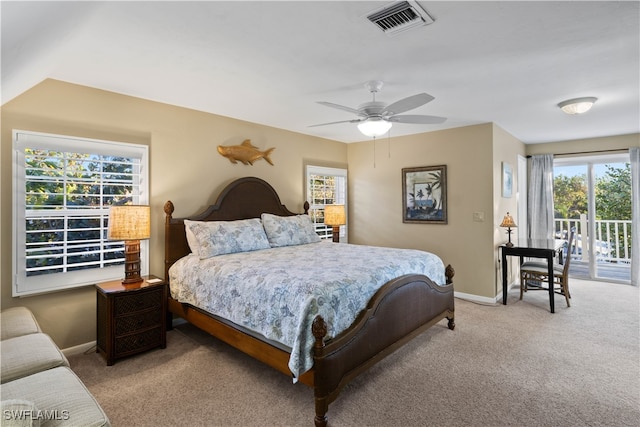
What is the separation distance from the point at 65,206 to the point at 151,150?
977 mm

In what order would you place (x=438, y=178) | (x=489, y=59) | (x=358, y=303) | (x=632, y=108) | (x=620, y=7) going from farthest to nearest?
(x=438, y=178)
(x=632, y=108)
(x=489, y=59)
(x=358, y=303)
(x=620, y=7)

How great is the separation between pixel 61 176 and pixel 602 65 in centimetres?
474

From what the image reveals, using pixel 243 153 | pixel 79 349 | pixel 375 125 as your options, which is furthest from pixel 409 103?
pixel 79 349

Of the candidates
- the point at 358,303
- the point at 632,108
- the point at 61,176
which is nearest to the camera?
the point at 358,303

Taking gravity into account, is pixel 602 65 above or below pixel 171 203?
above

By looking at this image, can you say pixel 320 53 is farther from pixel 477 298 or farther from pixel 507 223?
pixel 477 298

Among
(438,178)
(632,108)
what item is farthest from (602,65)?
(438,178)

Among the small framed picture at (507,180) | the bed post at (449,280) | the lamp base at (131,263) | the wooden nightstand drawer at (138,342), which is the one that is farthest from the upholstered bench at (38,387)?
the small framed picture at (507,180)

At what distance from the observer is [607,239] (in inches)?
225

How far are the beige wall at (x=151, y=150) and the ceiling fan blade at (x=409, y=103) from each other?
2.21m

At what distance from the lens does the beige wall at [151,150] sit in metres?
2.73

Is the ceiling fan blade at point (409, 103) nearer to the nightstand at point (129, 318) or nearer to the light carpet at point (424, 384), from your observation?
the light carpet at point (424, 384)

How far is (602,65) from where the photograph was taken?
266cm

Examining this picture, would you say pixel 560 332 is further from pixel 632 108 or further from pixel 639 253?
pixel 639 253
